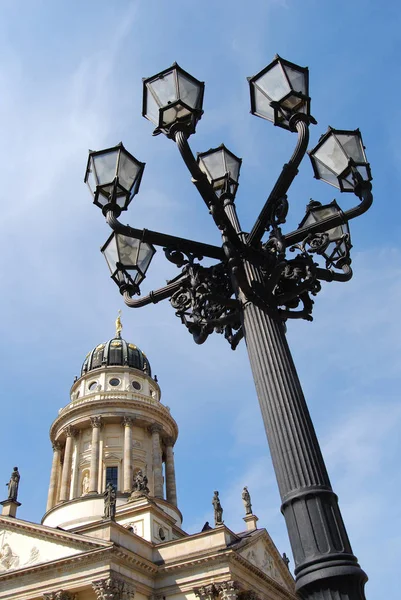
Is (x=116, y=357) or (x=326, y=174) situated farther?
(x=116, y=357)

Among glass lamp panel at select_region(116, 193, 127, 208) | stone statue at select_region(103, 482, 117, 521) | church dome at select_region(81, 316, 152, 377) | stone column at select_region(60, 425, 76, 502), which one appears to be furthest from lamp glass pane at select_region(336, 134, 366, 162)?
church dome at select_region(81, 316, 152, 377)

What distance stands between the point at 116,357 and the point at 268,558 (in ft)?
66.8

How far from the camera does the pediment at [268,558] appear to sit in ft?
102

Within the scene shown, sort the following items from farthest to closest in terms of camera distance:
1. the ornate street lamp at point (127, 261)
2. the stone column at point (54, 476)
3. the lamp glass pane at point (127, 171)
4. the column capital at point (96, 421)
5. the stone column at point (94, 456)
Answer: the column capital at point (96, 421) → the stone column at point (54, 476) → the stone column at point (94, 456) → the ornate street lamp at point (127, 261) → the lamp glass pane at point (127, 171)

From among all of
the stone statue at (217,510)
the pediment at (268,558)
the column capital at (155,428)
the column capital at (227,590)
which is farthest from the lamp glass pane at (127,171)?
the column capital at (155,428)

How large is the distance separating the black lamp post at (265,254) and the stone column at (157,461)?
111ft

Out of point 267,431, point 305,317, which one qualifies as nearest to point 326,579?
point 267,431

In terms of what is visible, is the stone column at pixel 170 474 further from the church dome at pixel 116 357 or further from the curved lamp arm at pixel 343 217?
the curved lamp arm at pixel 343 217

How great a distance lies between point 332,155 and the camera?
6895 mm

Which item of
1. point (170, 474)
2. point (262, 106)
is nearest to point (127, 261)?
point (262, 106)

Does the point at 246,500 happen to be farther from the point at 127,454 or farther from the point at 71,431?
the point at 71,431

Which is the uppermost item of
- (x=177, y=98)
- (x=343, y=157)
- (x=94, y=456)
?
(x=94, y=456)

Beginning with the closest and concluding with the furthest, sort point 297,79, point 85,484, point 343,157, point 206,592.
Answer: point 297,79
point 343,157
point 206,592
point 85,484

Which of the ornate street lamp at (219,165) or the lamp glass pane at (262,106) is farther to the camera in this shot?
the ornate street lamp at (219,165)
